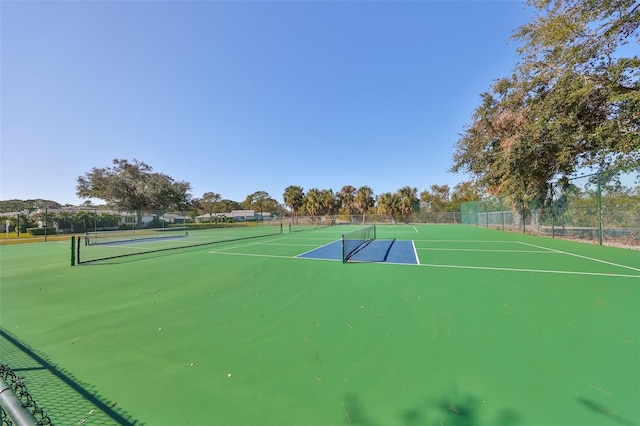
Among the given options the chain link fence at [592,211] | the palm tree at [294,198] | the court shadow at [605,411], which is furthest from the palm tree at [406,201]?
the court shadow at [605,411]

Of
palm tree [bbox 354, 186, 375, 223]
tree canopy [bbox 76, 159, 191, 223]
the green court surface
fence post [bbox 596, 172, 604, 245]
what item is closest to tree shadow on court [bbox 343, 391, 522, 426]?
the green court surface

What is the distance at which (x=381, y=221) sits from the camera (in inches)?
1594

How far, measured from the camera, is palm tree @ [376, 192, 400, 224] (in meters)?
40.3

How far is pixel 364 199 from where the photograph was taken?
146ft

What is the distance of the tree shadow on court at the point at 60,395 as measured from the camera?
1971mm

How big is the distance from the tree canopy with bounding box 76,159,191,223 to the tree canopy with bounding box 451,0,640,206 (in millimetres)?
37401

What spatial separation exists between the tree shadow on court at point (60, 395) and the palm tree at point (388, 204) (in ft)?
131

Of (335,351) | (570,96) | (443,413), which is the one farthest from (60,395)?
(570,96)

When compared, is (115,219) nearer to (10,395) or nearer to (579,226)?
(10,395)

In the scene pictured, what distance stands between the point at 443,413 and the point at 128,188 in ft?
135

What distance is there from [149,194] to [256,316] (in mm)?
36555

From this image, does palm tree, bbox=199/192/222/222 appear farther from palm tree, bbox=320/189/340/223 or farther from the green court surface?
the green court surface

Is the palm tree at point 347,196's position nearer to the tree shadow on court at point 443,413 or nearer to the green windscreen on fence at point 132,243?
the green windscreen on fence at point 132,243

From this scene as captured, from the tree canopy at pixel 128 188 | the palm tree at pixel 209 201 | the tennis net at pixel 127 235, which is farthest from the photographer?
the palm tree at pixel 209 201
